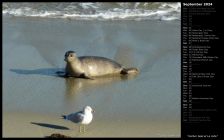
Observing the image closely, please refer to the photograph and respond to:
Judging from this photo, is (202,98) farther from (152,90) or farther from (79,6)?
(79,6)

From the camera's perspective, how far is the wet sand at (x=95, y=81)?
6281 mm

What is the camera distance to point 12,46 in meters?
8.84

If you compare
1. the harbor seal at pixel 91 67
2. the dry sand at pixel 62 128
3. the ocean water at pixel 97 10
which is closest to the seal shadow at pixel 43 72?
the harbor seal at pixel 91 67

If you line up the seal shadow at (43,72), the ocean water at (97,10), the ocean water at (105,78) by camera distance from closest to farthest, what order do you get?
the ocean water at (105,78) < the seal shadow at (43,72) < the ocean water at (97,10)

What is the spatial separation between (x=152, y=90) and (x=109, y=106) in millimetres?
803

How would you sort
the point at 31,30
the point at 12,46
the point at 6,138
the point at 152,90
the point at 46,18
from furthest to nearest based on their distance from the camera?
the point at 46,18, the point at 31,30, the point at 12,46, the point at 152,90, the point at 6,138

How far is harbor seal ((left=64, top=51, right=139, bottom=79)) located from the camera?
316 inches

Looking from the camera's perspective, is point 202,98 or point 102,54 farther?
point 102,54

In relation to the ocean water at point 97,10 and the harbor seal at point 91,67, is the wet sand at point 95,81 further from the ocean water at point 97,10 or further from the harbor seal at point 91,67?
the ocean water at point 97,10

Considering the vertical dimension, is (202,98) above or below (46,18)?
below

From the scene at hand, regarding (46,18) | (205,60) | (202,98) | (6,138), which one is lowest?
(6,138)

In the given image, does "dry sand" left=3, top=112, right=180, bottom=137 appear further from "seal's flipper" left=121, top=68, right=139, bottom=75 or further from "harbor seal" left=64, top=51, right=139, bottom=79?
"seal's flipper" left=121, top=68, right=139, bottom=75

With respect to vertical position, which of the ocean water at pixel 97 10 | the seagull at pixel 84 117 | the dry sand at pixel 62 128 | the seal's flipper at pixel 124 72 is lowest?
the dry sand at pixel 62 128

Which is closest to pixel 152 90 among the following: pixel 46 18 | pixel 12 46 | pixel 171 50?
pixel 171 50
